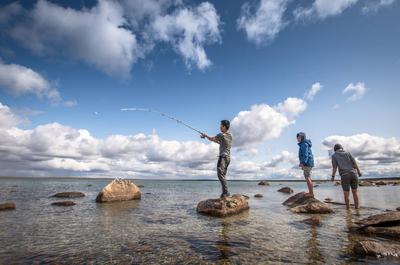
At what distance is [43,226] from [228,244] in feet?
23.4

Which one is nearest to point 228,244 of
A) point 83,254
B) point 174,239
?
point 174,239

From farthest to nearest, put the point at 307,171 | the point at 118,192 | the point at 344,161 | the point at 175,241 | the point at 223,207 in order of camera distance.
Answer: the point at 118,192 → the point at 307,171 → the point at 344,161 → the point at 223,207 → the point at 175,241

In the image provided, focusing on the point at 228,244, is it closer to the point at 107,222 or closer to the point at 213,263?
the point at 213,263

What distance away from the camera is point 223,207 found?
12000mm

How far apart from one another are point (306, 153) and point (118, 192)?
13.4 m

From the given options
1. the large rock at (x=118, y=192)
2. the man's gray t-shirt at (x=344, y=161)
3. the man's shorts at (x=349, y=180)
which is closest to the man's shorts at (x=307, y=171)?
the man's gray t-shirt at (x=344, y=161)

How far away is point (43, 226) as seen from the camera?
9570 mm

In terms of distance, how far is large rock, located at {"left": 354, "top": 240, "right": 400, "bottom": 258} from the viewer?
5688 mm

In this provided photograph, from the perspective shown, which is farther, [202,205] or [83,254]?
[202,205]

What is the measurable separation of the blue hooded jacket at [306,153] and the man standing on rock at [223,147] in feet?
17.3

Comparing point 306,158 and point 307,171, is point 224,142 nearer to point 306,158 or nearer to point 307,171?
point 306,158

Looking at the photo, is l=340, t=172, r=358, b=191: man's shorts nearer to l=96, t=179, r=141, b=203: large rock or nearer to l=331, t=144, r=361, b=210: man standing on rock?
l=331, t=144, r=361, b=210: man standing on rock

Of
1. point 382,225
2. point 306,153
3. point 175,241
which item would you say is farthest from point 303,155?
point 175,241

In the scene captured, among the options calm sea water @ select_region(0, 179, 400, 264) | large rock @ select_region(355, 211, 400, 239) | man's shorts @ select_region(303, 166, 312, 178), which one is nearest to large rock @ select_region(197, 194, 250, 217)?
calm sea water @ select_region(0, 179, 400, 264)
